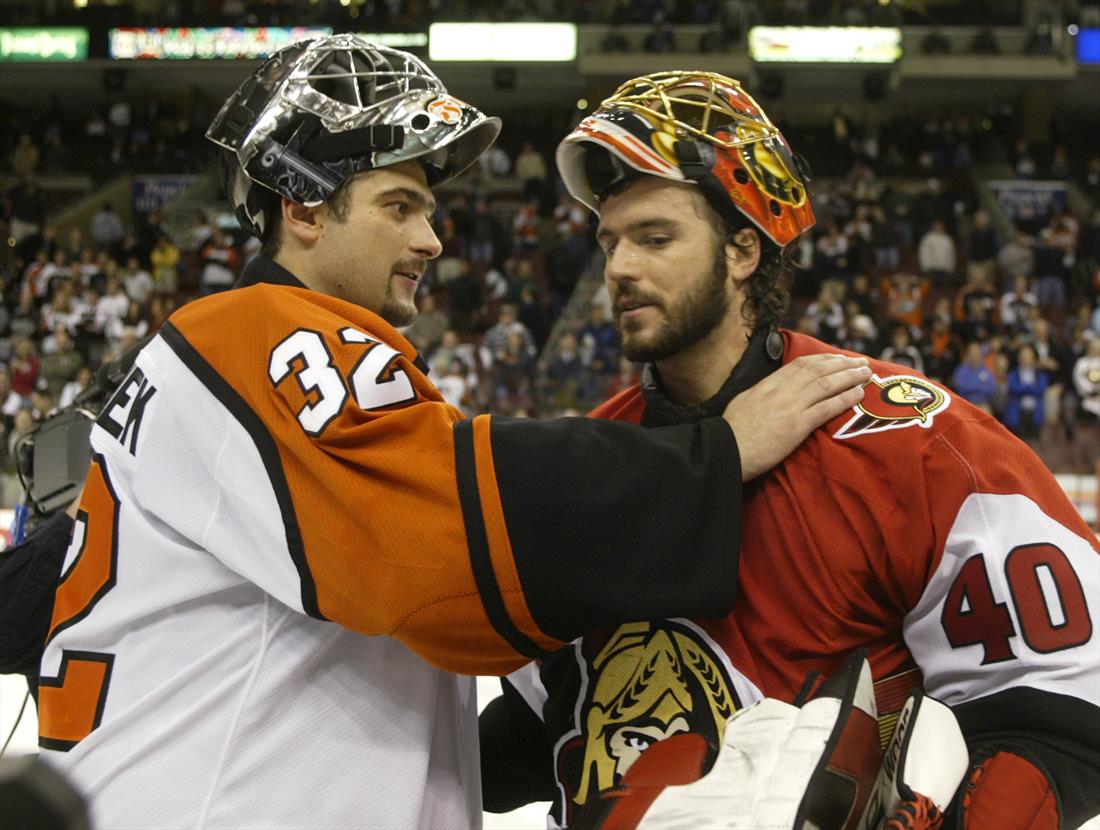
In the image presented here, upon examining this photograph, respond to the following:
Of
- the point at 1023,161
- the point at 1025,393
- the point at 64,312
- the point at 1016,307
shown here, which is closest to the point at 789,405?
the point at 1025,393

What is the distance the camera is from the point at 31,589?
2695 mm

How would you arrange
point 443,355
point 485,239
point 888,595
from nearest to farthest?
point 888,595 → point 443,355 → point 485,239

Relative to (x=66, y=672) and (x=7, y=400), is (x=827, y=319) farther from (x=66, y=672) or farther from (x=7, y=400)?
(x=66, y=672)

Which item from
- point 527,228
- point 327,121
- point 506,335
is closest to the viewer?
point 327,121

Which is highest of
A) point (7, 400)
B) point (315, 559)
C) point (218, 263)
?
point (315, 559)

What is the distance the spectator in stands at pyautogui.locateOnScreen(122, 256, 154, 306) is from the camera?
17.1 meters

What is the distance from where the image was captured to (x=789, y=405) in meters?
2.07

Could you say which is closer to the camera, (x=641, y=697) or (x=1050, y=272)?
(x=641, y=697)

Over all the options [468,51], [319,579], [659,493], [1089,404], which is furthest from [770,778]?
[468,51]

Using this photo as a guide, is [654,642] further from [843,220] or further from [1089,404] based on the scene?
[843,220]

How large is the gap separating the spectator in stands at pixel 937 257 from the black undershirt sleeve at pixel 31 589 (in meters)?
15.0

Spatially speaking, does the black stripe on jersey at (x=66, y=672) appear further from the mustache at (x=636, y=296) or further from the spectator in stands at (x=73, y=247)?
the spectator in stands at (x=73, y=247)

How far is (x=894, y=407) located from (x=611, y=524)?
551 mm

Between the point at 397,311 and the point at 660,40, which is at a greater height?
the point at 397,311
